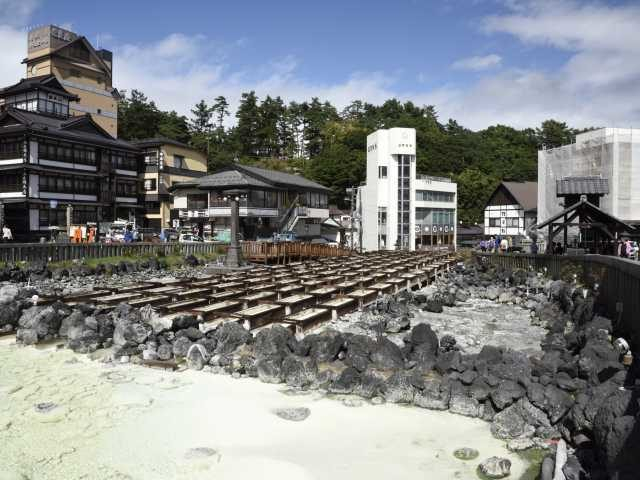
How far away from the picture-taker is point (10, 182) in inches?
1464

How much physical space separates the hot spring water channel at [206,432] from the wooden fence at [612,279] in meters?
6.11

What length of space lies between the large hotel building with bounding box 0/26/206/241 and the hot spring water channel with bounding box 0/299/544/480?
2429 cm

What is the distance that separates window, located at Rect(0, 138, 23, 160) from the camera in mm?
36844

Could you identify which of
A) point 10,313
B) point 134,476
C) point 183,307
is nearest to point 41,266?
point 10,313

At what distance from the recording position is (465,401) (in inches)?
331

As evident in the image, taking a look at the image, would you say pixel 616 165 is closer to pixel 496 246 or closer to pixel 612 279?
pixel 496 246

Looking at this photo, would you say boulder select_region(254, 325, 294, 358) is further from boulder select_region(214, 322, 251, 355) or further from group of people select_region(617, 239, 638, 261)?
group of people select_region(617, 239, 638, 261)

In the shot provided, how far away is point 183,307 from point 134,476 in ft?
31.0

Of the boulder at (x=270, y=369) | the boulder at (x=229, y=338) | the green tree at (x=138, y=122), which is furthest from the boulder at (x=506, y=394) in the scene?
the green tree at (x=138, y=122)

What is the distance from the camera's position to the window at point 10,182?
36.7 meters

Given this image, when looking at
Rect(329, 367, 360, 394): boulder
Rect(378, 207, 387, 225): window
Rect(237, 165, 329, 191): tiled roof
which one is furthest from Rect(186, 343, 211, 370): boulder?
Rect(378, 207, 387, 225): window

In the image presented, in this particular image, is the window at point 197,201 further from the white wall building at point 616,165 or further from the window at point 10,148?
the white wall building at point 616,165

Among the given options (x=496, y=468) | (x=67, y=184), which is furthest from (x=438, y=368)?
(x=67, y=184)

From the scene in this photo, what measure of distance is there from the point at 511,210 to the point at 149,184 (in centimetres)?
3838
